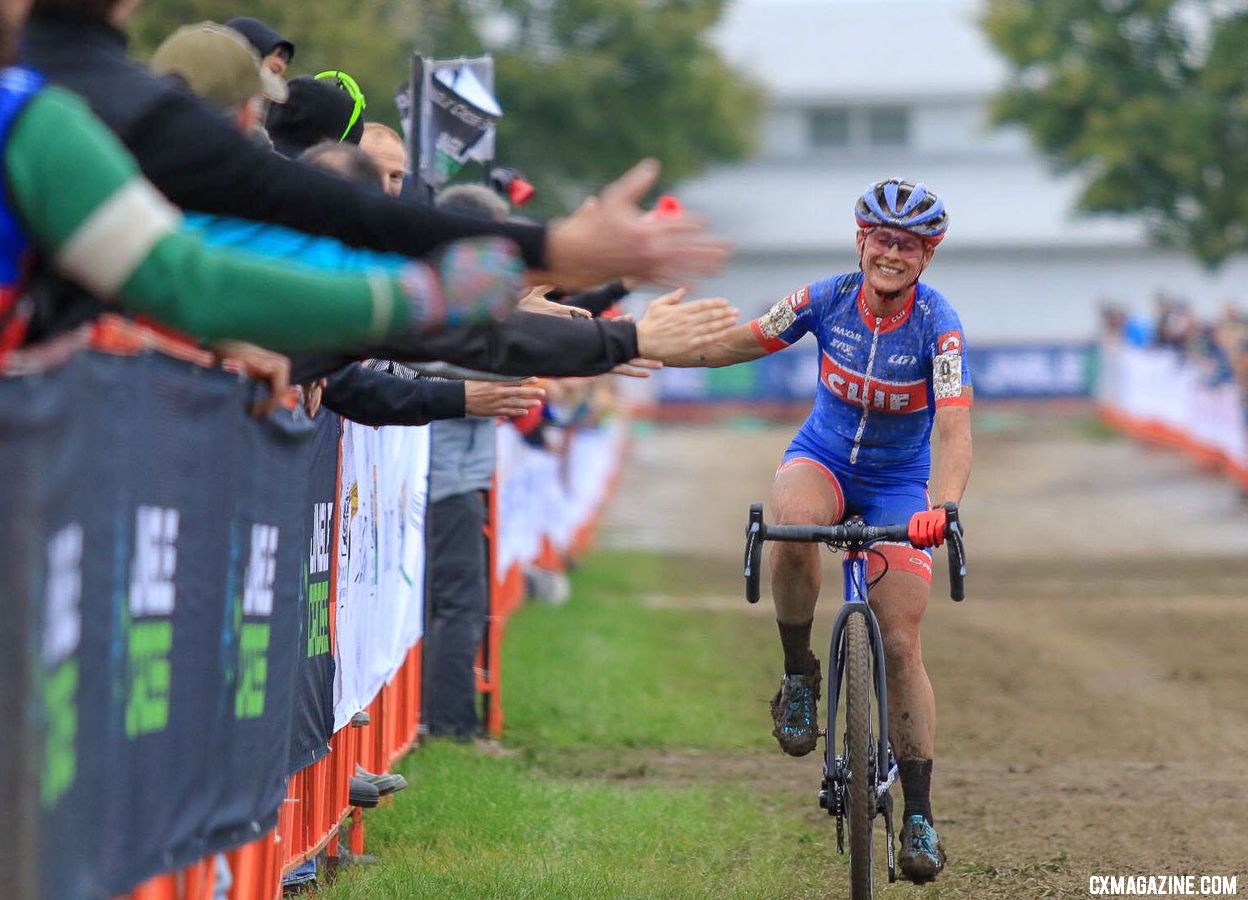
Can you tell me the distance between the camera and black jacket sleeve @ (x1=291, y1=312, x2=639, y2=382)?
4.82 m

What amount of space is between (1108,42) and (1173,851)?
33.0 meters

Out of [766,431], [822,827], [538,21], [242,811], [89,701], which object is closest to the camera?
[89,701]

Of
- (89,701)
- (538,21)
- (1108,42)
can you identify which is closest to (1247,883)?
(89,701)

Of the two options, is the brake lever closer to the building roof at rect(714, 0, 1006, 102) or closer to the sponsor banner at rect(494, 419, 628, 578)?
the sponsor banner at rect(494, 419, 628, 578)

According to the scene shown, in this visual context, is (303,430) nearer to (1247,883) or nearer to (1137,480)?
(1247,883)

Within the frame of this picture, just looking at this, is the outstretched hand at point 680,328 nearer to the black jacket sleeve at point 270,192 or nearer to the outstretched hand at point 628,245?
the outstretched hand at point 628,245

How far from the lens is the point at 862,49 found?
63688 millimetres

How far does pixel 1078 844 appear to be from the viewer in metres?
7.65

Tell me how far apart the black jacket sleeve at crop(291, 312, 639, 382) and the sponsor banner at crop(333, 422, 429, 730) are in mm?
1662

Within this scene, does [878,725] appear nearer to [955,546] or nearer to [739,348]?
[955,546]

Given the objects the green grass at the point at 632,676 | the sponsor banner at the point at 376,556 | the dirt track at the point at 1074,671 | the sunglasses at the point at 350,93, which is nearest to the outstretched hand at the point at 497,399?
the sponsor banner at the point at 376,556

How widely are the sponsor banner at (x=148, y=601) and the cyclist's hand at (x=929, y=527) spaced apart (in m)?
2.31

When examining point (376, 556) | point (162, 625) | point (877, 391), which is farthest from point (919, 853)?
point (162, 625)

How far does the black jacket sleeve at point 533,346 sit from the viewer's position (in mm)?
4820
